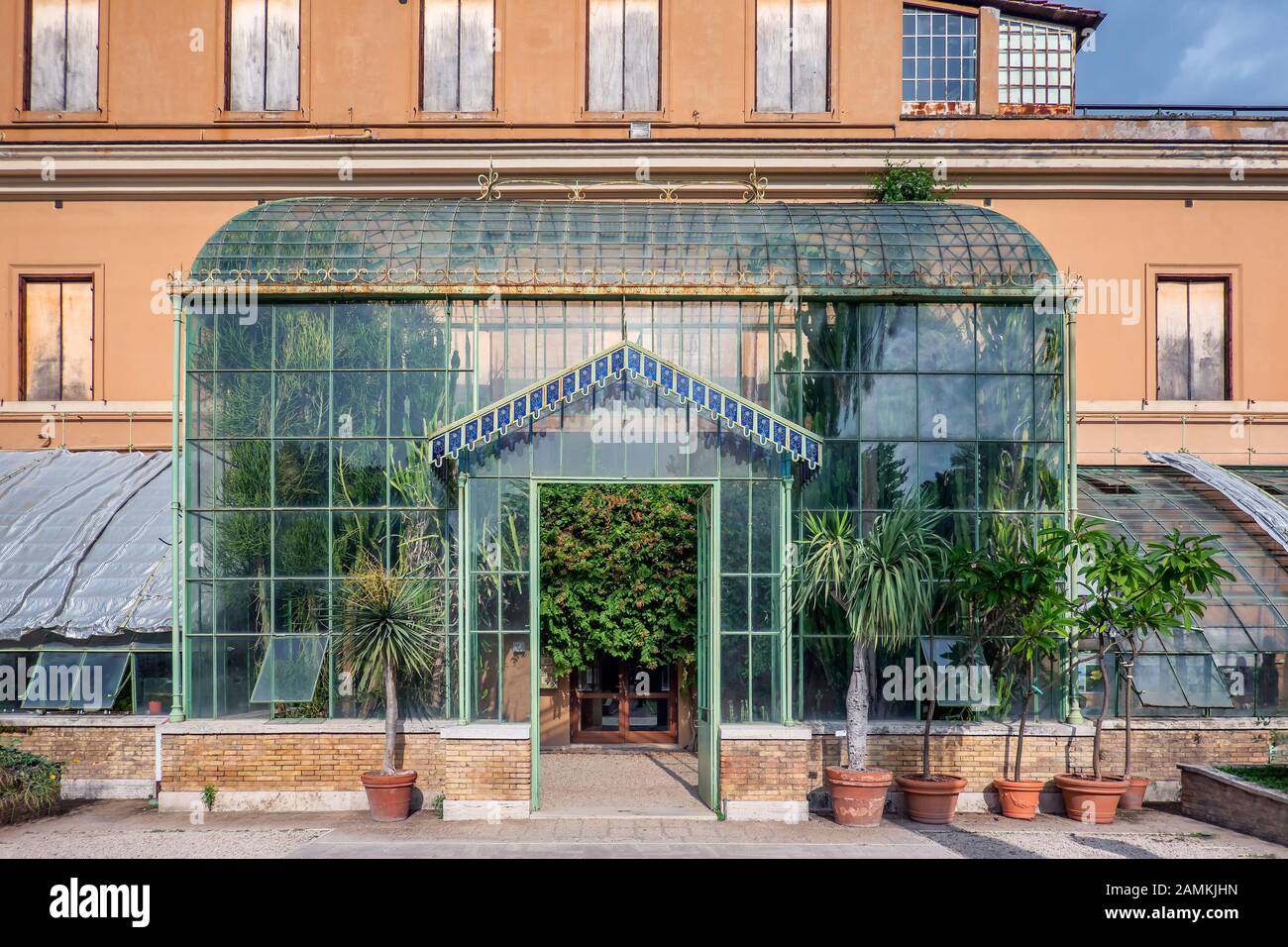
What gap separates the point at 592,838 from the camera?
13.8 meters

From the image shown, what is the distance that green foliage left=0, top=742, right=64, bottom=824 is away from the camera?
14477 millimetres

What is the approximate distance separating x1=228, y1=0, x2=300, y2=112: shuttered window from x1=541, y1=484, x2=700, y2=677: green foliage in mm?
9346

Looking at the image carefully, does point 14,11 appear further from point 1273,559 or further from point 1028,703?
point 1273,559

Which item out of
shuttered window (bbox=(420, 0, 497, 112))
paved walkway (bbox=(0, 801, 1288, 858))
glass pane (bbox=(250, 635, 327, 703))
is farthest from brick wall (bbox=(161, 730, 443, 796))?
shuttered window (bbox=(420, 0, 497, 112))

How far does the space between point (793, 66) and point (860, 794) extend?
45.8ft

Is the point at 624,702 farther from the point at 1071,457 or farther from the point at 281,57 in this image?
the point at 281,57

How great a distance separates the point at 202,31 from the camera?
22.6 metres

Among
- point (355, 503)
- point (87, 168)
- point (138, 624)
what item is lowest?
point (138, 624)

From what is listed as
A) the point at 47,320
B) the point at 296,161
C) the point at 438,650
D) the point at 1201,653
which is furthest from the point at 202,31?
the point at 1201,653

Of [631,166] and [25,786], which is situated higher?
[631,166]

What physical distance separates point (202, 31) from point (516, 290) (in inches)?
425

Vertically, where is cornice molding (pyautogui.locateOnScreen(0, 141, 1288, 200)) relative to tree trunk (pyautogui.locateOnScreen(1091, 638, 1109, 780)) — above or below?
above

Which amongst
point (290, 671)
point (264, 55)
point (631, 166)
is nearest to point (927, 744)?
point (290, 671)

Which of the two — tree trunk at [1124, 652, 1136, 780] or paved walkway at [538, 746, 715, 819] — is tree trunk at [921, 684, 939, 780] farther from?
paved walkway at [538, 746, 715, 819]
